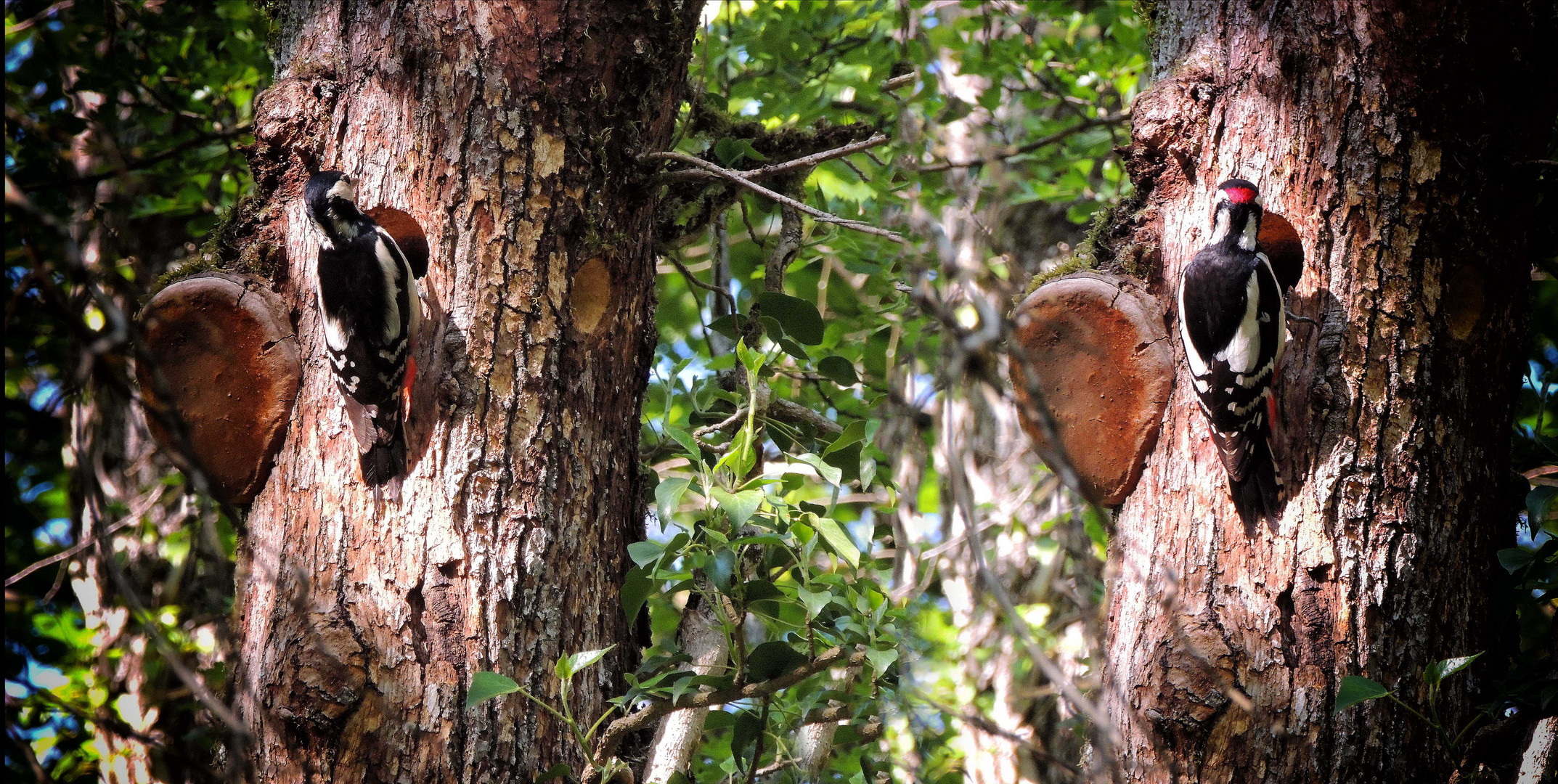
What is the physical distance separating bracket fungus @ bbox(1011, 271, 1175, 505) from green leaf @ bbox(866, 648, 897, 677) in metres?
0.55

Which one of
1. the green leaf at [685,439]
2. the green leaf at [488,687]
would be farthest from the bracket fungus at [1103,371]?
the green leaf at [488,687]

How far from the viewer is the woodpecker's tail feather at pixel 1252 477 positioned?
2105mm

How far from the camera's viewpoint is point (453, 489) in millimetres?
2049

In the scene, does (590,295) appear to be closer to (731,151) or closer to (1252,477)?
(731,151)

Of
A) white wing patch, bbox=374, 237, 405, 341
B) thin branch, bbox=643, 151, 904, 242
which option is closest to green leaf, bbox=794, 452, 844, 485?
thin branch, bbox=643, 151, 904, 242

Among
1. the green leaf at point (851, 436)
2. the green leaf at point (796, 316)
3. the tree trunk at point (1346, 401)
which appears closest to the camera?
the tree trunk at point (1346, 401)

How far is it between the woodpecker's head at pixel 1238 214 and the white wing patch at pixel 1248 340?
0.08 metres

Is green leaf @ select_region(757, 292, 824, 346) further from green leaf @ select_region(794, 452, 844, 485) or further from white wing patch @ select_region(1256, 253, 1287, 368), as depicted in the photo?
white wing patch @ select_region(1256, 253, 1287, 368)

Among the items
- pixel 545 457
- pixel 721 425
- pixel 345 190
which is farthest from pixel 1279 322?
pixel 345 190

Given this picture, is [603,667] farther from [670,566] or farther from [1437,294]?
[1437,294]

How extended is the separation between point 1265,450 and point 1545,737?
2.33 ft

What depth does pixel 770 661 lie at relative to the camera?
2.08m

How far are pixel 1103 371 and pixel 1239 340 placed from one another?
27 cm

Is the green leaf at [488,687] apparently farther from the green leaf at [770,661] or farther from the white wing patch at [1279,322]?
the white wing patch at [1279,322]
